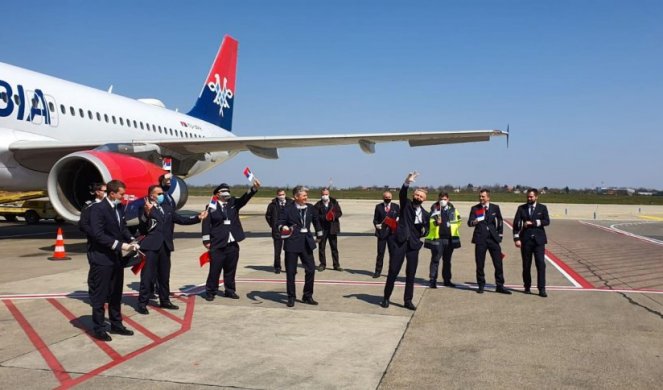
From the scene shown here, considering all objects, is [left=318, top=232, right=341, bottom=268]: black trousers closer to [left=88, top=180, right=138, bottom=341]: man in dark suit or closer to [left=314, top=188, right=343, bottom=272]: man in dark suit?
[left=314, top=188, right=343, bottom=272]: man in dark suit

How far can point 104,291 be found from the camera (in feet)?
19.2

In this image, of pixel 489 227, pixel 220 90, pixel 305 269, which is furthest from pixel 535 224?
pixel 220 90

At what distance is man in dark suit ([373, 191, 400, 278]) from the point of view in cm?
766

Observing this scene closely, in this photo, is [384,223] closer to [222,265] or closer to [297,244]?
[297,244]

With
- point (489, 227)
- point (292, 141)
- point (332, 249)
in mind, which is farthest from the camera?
point (292, 141)

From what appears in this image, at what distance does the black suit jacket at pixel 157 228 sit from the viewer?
729cm

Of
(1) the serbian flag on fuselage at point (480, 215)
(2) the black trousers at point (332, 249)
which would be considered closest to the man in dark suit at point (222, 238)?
(2) the black trousers at point (332, 249)

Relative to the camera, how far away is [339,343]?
18.6 ft

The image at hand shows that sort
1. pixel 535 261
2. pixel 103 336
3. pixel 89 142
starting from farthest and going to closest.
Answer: pixel 89 142 < pixel 535 261 < pixel 103 336

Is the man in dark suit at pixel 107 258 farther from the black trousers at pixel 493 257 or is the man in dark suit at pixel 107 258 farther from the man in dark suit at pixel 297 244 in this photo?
the black trousers at pixel 493 257

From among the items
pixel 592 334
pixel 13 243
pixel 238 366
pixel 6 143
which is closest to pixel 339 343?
pixel 238 366

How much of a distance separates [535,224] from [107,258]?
6.29 m

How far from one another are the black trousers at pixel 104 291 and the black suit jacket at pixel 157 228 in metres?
1.19

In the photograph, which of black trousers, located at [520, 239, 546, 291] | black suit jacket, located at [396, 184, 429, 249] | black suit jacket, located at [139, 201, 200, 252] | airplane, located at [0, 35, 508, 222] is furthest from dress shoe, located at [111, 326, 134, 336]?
black trousers, located at [520, 239, 546, 291]
